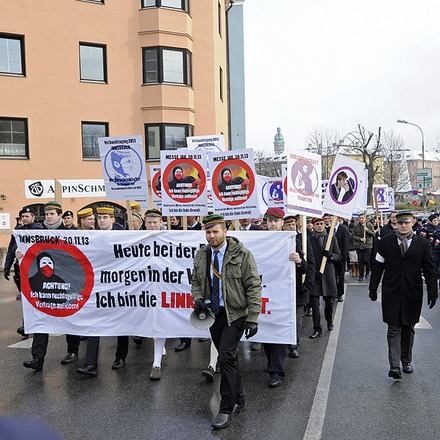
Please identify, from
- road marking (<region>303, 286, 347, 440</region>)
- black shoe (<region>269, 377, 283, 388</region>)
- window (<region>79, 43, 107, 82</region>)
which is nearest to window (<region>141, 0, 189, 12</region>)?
window (<region>79, 43, 107, 82</region>)

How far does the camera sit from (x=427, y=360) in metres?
6.84

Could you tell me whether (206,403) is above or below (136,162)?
below

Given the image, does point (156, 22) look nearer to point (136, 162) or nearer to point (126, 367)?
point (136, 162)

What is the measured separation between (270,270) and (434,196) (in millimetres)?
79170

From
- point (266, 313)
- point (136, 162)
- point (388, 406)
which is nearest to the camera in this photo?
point (388, 406)

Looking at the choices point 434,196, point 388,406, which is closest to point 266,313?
point 388,406

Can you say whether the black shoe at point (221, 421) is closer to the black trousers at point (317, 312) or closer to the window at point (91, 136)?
the black trousers at point (317, 312)

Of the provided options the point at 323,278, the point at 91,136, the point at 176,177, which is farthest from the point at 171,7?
the point at 323,278

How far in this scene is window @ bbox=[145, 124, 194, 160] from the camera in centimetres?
2444

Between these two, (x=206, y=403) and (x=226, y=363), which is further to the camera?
(x=206, y=403)

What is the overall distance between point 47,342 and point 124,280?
1306 mm

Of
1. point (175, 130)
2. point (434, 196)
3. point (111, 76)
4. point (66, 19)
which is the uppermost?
point (66, 19)

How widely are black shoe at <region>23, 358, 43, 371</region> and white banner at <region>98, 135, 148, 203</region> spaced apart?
3.07m

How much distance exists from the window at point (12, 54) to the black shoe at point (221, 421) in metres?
20.9
